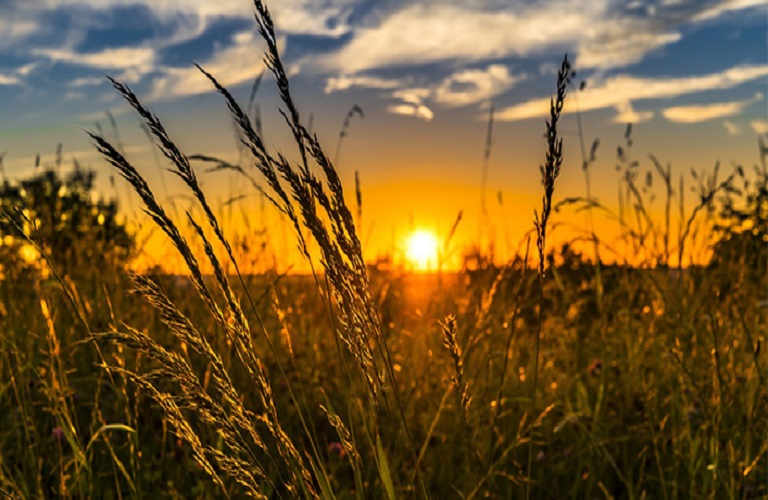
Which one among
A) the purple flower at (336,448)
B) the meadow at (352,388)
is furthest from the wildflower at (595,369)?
the purple flower at (336,448)

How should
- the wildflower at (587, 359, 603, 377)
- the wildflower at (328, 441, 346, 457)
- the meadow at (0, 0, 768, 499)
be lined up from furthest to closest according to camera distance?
the wildflower at (587, 359, 603, 377) → the wildflower at (328, 441, 346, 457) → the meadow at (0, 0, 768, 499)

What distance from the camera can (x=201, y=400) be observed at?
1.20 metres

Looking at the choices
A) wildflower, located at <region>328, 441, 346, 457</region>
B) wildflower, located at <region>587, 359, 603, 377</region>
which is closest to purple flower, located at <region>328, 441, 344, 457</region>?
wildflower, located at <region>328, 441, 346, 457</region>

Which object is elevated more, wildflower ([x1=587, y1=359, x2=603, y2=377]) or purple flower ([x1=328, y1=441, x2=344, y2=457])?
wildflower ([x1=587, y1=359, x2=603, y2=377])

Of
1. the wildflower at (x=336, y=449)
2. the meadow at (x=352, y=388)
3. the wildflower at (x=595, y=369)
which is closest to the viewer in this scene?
the meadow at (x=352, y=388)

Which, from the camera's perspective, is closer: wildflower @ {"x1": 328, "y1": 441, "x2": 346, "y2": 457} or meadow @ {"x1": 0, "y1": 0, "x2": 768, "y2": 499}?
meadow @ {"x1": 0, "y1": 0, "x2": 768, "y2": 499}

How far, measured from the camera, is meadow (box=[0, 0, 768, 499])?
1.24 meters

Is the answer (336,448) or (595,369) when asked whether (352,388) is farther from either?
(595,369)

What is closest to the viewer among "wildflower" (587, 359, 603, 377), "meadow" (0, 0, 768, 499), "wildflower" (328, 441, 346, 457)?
"meadow" (0, 0, 768, 499)

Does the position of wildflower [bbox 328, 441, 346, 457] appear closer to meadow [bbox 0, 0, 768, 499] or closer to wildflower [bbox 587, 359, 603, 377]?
meadow [bbox 0, 0, 768, 499]

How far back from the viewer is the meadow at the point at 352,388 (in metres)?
1.24

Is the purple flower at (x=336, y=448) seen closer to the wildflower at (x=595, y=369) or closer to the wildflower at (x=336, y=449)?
the wildflower at (x=336, y=449)

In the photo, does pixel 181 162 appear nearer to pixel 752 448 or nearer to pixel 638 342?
pixel 752 448

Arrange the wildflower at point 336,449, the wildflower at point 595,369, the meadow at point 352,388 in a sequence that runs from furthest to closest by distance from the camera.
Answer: the wildflower at point 595,369 < the wildflower at point 336,449 < the meadow at point 352,388
